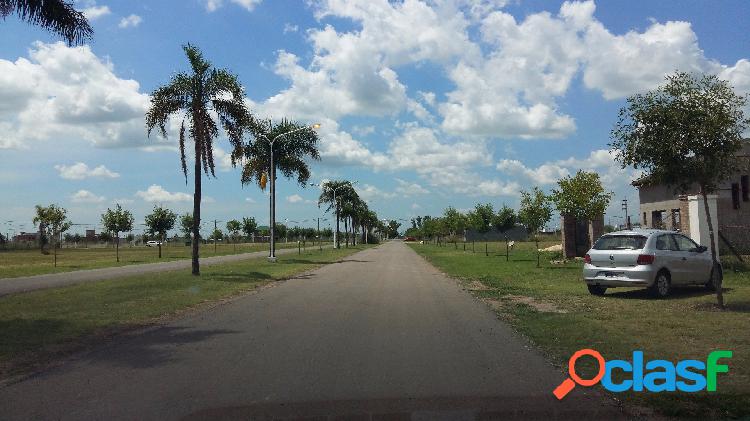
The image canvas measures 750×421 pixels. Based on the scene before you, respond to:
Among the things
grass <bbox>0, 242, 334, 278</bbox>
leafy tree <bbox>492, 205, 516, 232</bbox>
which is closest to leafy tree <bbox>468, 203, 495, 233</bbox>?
leafy tree <bbox>492, 205, 516, 232</bbox>

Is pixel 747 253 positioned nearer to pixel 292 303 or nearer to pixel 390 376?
pixel 292 303

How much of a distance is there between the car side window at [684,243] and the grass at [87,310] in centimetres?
1151

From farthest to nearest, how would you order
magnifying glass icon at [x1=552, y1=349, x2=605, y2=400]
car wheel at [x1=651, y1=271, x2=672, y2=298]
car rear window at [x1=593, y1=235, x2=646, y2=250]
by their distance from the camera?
car rear window at [x1=593, y1=235, x2=646, y2=250], car wheel at [x1=651, y1=271, x2=672, y2=298], magnifying glass icon at [x1=552, y1=349, x2=605, y2=400]

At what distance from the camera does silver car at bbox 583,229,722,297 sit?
14.4 metres

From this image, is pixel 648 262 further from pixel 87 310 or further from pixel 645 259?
pixel 87 310

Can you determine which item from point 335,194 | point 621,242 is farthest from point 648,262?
point 335,194

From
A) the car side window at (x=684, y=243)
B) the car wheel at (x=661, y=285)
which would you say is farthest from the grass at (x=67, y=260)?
the car side window at (x=684, y=243)

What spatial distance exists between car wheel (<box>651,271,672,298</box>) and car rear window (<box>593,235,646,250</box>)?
0.79m

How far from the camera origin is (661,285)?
14734 millimetres

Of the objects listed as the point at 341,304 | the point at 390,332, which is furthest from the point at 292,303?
the point at 390,332

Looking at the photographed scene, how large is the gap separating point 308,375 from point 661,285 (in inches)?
406

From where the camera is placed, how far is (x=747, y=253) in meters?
25.3
